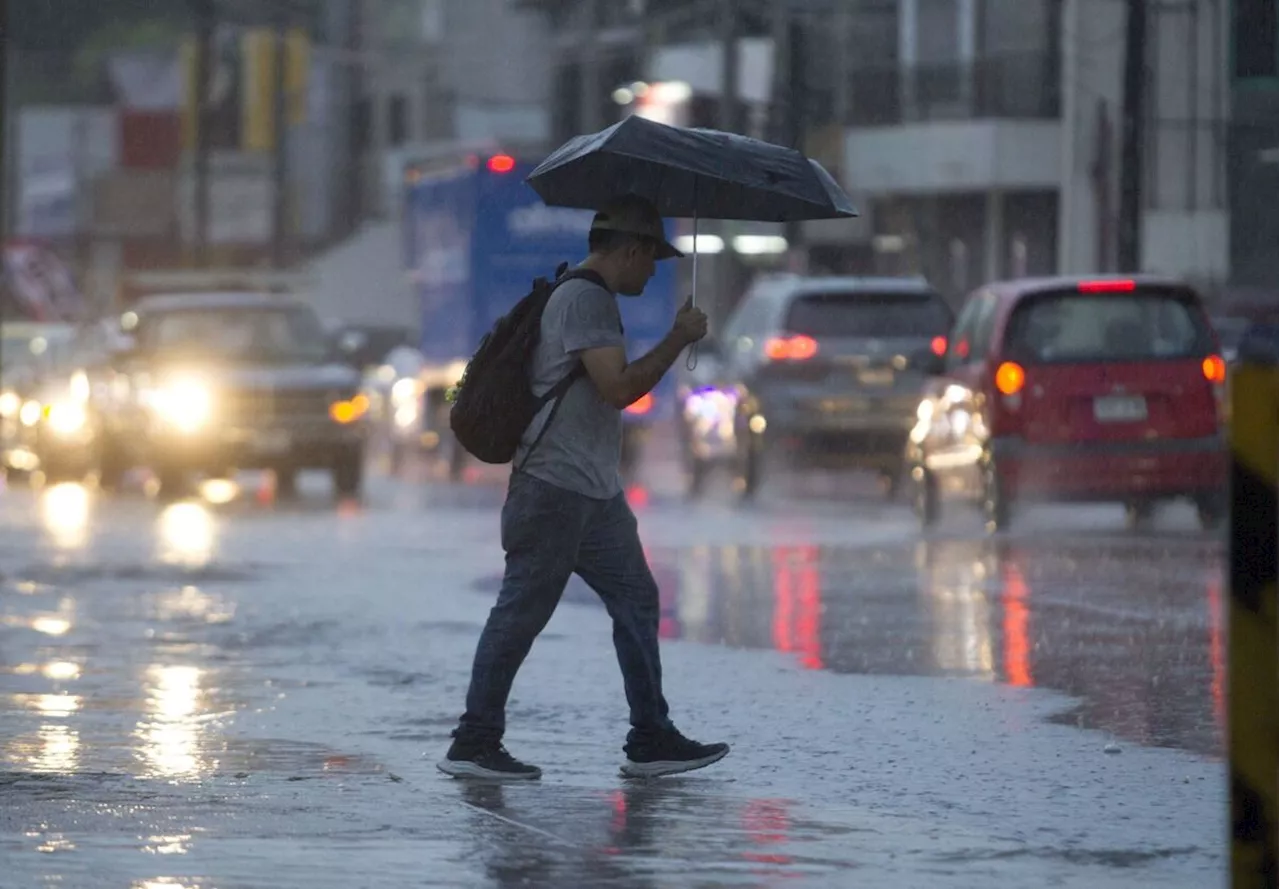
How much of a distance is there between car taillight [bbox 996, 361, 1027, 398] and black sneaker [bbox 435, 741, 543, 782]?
37.1 ft

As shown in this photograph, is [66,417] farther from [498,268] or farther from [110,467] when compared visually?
[498,268]

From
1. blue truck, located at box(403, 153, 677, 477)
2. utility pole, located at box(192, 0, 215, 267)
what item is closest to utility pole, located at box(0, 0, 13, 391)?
utility pole, located at box(192, 0, 215, 267)

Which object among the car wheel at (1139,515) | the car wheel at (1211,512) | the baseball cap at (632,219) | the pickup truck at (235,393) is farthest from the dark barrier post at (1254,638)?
the pickup truck at (235,393)

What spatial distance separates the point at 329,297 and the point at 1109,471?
173 ft

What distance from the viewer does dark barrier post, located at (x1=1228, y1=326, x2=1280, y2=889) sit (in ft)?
20.9

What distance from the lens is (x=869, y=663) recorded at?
13.2 m

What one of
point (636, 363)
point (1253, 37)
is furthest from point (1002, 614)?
point (1253, 37)

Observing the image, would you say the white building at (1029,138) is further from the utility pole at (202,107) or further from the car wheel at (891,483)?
the car wheel at (891,483)

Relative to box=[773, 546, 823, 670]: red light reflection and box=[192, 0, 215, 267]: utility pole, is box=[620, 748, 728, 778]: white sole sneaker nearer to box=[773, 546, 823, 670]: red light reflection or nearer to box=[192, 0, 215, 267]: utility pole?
box=[773, 546, 823, 670]: red light reflection

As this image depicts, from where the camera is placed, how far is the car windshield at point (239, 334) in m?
28.0

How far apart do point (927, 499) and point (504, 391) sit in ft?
43.2

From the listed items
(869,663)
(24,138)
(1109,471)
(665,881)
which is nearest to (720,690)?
(869,663)

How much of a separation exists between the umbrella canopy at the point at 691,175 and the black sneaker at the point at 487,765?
5.86 ft

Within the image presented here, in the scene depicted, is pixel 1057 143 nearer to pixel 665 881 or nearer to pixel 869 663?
pixel 869 663
